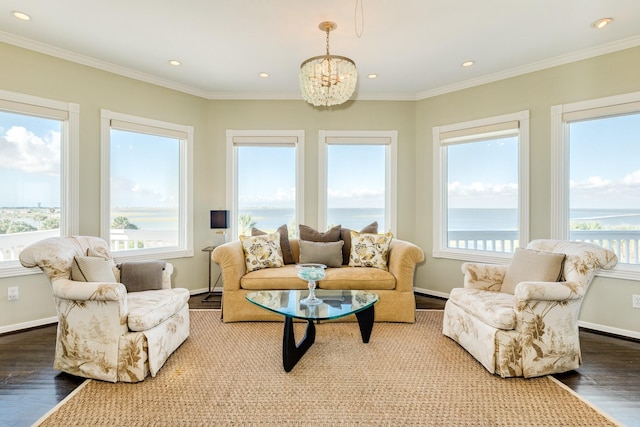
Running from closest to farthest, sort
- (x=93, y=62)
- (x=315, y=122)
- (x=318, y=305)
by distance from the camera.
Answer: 1. (x=318, y=305)
2. (x=93, y=62)
3. (x=315, y=122)

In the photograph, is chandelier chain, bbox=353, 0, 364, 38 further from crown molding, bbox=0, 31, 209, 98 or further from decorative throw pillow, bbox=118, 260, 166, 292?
decorative throw pillow, bbox=118, 260, 166, 292

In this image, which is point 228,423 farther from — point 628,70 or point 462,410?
point 628,70

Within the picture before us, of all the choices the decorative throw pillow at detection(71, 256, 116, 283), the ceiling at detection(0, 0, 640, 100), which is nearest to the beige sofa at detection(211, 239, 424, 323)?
the decorative throw pillow at detection(71, 256, 116, 283)

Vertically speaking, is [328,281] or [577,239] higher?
[577,239]

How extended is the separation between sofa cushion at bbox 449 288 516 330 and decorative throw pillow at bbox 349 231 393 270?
0.88 meters

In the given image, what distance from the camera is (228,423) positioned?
170 cm

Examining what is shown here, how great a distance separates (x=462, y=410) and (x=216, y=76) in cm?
407

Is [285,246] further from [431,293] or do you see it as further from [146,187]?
[431,293]

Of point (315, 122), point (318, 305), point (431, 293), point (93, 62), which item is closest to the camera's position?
point (318, 305)

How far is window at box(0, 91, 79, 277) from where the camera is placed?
3.04 metres

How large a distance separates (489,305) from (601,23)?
2631 mm

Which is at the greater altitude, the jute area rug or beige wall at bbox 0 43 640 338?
beige wall at bbox 0 43 640 338

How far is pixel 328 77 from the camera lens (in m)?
2.48

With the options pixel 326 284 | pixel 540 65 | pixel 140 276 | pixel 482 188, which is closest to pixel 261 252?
pixel 326 284
